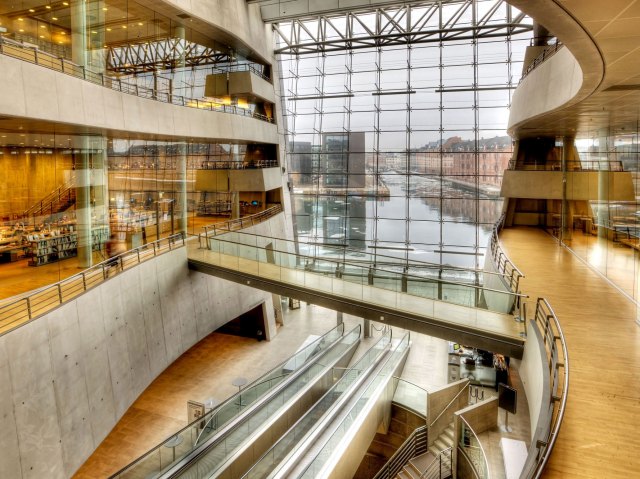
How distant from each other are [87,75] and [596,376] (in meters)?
12.9

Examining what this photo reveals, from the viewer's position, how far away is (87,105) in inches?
400

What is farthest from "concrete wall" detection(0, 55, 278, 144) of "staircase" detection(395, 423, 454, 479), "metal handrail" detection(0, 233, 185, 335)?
"staircase" detection(395, 423, 454, 479)

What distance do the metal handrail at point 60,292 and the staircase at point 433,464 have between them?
982 centimetres

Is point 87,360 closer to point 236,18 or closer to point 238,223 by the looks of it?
point 238,223

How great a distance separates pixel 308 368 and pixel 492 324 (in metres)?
5.86

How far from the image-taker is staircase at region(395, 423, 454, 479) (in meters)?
11.9

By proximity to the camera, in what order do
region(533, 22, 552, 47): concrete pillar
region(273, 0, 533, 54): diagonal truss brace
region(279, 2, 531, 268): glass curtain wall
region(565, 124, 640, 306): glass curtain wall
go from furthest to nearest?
region(279, 2, 531, 268): glass curtain wall < region(273, 0, 533, 54): diagonal truss brace < region(533, 22, 552, 47): concrete pillar < region(565, 124, 640, 306): glass curtain wall

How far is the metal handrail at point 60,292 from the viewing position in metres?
7.90

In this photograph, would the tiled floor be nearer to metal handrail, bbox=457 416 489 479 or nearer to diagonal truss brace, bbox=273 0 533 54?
metal handrail, bbox=457 416 489 479

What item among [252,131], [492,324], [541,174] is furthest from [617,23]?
[252,131]

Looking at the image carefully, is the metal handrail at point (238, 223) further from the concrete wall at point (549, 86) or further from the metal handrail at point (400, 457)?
the concrete wall at point (549, 86)

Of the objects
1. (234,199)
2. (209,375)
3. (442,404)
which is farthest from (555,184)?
(209,375)

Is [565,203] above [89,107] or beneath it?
beneath

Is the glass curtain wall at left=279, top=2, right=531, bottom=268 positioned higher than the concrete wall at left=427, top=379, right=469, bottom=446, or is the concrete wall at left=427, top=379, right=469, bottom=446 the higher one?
the glass curtain wall at left=279, top=2, right=531, bottom=268
